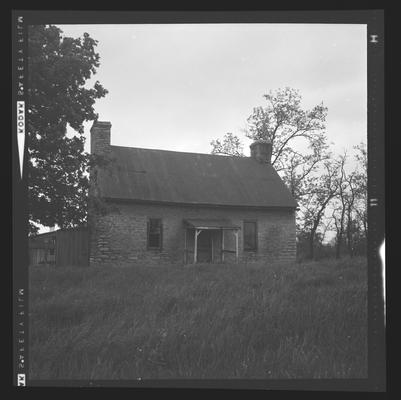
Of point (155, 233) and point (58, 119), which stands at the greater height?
point (58, 119)

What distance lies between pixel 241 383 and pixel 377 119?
276 cm

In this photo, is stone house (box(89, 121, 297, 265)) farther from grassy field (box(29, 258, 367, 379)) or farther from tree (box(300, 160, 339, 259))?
grassy field (box(29, 258, 367, 379))

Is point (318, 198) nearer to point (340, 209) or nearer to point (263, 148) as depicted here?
point (340, 209)

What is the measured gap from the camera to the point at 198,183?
15180 mm

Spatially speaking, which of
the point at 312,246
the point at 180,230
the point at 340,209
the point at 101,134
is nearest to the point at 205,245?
the point at 180,230

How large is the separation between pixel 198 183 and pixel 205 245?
280 centimetres

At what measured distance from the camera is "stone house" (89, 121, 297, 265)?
47.6 ft

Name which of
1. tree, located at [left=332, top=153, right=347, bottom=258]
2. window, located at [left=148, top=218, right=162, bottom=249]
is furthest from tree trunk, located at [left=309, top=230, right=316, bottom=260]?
window, located at [left=148, top=218, right=162, bottom=249]

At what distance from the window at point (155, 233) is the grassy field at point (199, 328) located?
8698 mm

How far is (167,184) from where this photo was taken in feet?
51.3

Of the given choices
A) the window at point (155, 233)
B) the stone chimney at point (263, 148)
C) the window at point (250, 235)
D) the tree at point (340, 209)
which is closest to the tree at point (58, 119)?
the tree at point (340, 209)

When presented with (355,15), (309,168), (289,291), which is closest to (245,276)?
(289,291)

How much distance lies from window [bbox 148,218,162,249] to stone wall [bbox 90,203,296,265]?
0.49 ft

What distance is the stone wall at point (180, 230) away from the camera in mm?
14734
